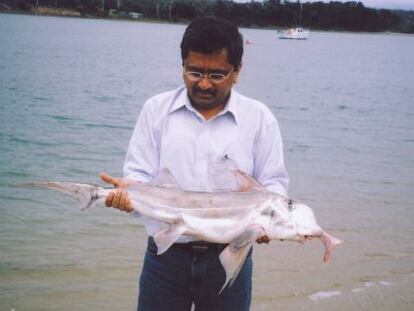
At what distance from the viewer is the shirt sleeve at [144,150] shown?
3.81 meters

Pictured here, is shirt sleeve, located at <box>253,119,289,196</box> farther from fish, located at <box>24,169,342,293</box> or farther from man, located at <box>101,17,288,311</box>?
fish, located at <box>24,169,342,293</box>

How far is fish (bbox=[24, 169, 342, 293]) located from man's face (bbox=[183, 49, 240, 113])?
0.51 m

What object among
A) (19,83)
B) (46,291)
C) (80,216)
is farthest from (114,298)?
(19,83)

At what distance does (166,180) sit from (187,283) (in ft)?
2.34

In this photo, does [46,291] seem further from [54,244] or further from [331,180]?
[331,180]

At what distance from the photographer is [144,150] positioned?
3.82 m

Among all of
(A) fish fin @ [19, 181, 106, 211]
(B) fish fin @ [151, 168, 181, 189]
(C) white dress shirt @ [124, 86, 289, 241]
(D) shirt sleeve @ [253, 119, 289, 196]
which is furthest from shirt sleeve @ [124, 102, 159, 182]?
(D) shirt sleeve @ [253, 119, 289, 196]

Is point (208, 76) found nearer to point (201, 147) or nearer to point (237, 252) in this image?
point (201, 147)

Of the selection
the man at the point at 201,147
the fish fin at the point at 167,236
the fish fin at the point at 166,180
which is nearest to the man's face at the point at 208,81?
the man at the point at 201,147

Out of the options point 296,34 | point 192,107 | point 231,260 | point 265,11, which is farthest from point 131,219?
point 265,11

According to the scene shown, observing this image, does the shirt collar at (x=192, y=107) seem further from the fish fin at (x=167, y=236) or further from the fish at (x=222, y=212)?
the fish fin at (x=167, y=236)

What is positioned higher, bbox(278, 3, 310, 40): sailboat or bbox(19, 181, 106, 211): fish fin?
bbox(278, 3, 310, 40): sailboat

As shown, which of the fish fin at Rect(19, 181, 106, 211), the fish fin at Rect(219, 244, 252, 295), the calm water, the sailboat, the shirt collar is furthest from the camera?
the sailboat

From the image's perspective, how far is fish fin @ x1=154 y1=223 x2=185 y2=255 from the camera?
11.4ft
